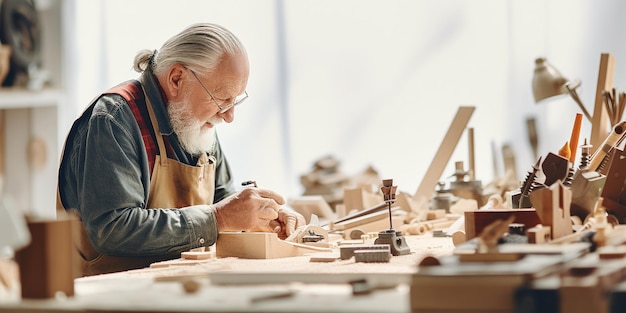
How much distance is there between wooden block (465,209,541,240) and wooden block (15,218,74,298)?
1326 millimetres

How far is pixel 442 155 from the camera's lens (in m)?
4.64

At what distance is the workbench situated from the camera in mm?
1884

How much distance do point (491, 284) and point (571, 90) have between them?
117 inches

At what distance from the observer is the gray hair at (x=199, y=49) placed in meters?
3.92

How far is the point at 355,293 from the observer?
199 centimetres

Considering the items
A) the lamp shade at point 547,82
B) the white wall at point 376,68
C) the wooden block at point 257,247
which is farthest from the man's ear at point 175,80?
the white wall at point 376,68

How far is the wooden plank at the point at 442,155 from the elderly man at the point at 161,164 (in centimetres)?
105

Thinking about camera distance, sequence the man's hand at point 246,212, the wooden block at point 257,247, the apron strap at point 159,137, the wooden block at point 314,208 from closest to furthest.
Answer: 1. the wooden block at point 257,247
2. the man's hand at point 246,212
3. the apron strap at point 159,137
4. the wooden block at point 314,208

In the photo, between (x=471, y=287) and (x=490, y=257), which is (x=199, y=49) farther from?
(x=471, y=287)

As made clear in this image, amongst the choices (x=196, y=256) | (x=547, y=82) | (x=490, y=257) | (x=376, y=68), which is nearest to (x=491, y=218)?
(x=490, y=257)

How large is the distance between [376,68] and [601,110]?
13.8ft

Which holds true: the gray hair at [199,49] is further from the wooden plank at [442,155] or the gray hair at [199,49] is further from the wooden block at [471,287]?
the wooden block at [471,287]

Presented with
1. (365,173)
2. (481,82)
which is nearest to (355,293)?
(365,173)

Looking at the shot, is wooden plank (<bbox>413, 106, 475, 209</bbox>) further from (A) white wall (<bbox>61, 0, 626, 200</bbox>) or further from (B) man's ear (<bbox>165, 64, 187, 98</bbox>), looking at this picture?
(A) white wall (<bbox>61, 0, 626, 200</bbox>)
